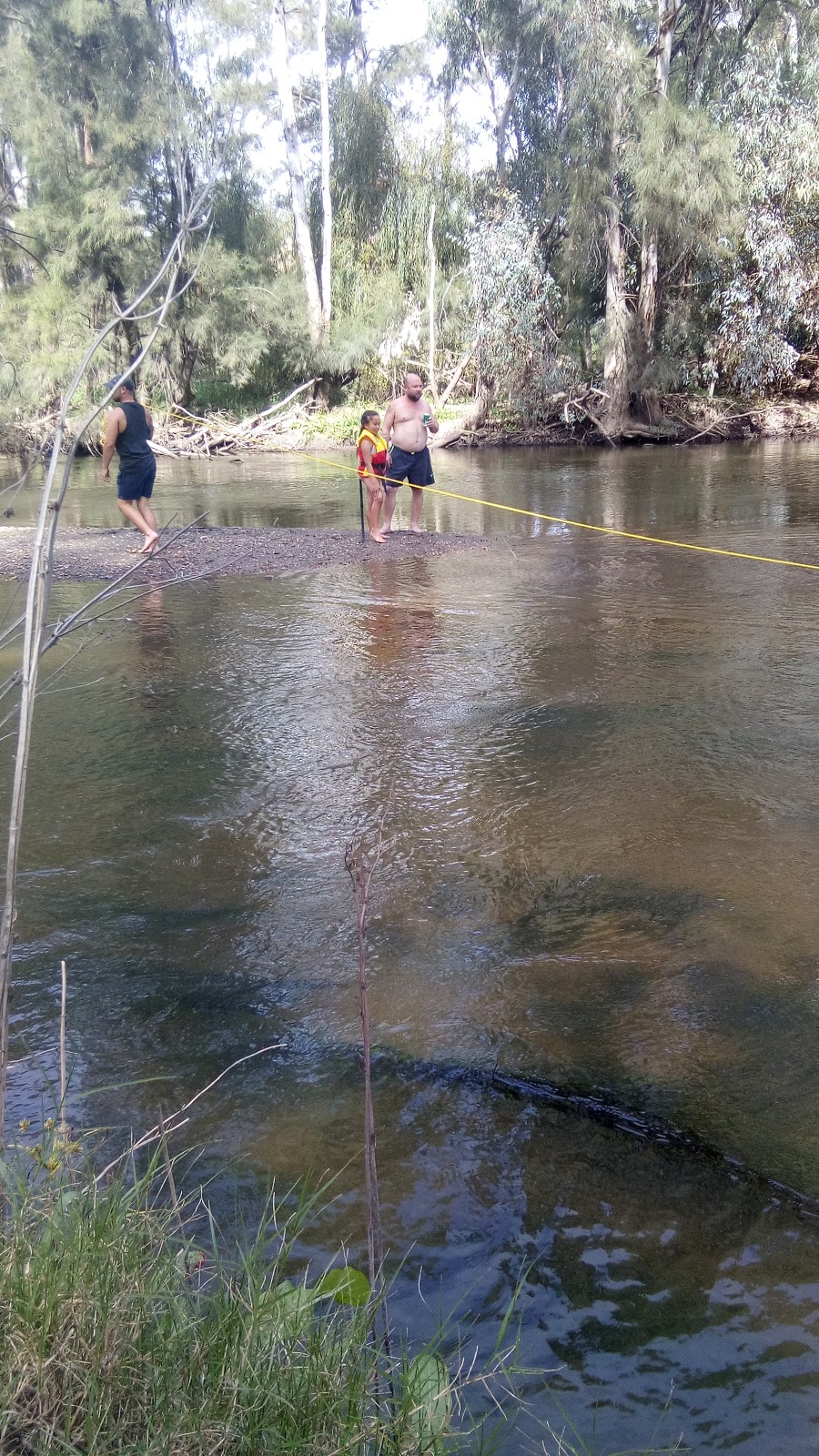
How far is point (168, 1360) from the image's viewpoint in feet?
6.37

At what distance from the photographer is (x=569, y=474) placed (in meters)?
20.8

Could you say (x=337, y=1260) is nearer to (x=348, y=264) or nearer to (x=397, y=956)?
(x=397, y=956)

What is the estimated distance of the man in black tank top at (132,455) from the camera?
11836mm

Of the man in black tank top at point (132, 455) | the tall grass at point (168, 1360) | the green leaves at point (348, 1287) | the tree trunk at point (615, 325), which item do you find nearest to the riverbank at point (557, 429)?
the tree trunk at point (615, 325)

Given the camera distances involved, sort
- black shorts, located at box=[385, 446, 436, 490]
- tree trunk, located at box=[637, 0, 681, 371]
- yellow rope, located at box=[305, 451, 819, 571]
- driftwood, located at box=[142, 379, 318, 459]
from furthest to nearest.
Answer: driftwood, located at box=[142, 379, 318, 459] → tree trunk, located at box=[637, 0, 681, 371] → black shorts, located at box=[385, 446, 436, 490] → yellow rope, located at box=[305, 451, 819, 571]

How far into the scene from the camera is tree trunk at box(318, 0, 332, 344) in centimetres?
3203

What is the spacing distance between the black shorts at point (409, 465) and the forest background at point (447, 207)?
1175cm

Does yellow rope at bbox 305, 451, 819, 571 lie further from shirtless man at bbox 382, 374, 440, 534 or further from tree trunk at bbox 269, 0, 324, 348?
tree trunk at bbox 269, 0, 324, 348

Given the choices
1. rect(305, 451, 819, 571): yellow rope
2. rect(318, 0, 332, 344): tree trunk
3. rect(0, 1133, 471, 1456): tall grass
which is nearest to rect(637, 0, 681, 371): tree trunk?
rect(318, 0, 332, 344): tree trunk

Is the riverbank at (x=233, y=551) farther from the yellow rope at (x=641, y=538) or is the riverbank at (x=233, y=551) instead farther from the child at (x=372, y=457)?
the yellow rope at (x=641, y=538)

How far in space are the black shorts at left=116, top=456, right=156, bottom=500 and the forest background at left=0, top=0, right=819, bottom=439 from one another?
40.0 feet

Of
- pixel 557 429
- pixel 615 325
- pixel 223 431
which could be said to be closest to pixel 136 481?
pixel 615 325

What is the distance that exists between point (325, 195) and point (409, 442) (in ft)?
77.5

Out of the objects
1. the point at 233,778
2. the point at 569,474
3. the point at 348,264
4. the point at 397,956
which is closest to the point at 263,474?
the point at 569,474
